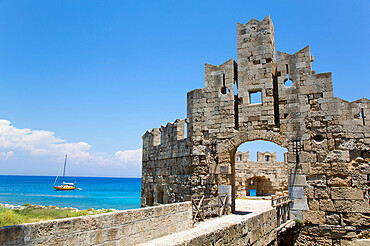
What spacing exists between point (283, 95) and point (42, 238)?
8884 millimetres

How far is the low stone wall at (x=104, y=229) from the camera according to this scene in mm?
4516

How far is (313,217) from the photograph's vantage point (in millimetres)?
9836

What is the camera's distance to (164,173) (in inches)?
576

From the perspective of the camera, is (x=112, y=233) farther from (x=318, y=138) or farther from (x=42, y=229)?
(x=318, y=138)

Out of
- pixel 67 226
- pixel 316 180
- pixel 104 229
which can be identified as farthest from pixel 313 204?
pixel 67 226

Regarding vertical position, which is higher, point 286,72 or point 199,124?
point 286,72

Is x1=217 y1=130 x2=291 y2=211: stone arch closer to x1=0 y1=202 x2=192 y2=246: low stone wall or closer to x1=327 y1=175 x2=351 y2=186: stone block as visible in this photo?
x1=327 y1=175 x2=351 y2=186: stone block

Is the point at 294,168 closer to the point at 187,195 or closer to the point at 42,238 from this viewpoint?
the point at 187,195

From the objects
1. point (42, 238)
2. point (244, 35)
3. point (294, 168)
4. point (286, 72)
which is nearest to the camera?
point (42, 238)

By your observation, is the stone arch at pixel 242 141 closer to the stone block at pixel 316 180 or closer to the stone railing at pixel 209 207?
the stone railing at pixel 209 207

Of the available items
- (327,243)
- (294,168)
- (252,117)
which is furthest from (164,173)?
(327,243)

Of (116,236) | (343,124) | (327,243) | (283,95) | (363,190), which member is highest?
(283,95)

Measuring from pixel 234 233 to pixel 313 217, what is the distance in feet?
17.1

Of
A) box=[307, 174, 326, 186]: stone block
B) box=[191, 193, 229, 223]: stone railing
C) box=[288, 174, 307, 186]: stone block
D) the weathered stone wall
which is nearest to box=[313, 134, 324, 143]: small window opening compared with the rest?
box=[307, 174, 326, 186]: stone block
